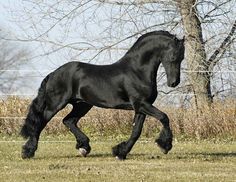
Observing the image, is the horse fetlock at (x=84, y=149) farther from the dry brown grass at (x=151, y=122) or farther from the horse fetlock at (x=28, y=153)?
the dry brown grass at (x=151, y=122)

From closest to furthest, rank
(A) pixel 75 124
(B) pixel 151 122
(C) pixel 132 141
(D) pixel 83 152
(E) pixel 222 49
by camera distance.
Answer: (C) pixel 132 141
(D) pixel 83 152
(A) pixel 75 124
(B) pixel 151 122
(E) pixel 222 49

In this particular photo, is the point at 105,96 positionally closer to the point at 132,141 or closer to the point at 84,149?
the point at 132,141

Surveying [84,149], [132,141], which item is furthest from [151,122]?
[132,141]

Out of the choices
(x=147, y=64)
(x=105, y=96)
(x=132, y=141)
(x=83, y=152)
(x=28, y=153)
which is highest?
(x=147, y=64)

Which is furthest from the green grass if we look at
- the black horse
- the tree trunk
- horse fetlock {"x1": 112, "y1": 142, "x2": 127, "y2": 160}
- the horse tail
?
the tree trunk

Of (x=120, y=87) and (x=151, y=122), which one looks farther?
(x=151, y=122)

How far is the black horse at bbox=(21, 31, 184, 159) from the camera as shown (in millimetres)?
11844

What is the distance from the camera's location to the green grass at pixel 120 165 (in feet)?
32.2

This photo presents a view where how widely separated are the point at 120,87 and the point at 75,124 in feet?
4.75

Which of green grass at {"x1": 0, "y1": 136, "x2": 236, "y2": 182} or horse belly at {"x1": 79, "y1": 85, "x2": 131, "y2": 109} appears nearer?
green grass at {"x1": 0, "y1": 136, "x2": 236, "y2": 182}

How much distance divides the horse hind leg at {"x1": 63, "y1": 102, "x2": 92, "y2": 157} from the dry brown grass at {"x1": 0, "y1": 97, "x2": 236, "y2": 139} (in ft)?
20.7

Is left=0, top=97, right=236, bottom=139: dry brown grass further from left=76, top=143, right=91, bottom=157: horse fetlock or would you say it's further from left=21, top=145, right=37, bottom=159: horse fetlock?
left=21, top=145, right=37, bottom=159: horse fetlock

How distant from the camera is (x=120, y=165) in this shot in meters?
11.2

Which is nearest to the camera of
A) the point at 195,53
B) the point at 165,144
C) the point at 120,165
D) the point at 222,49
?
the point at 120,165
